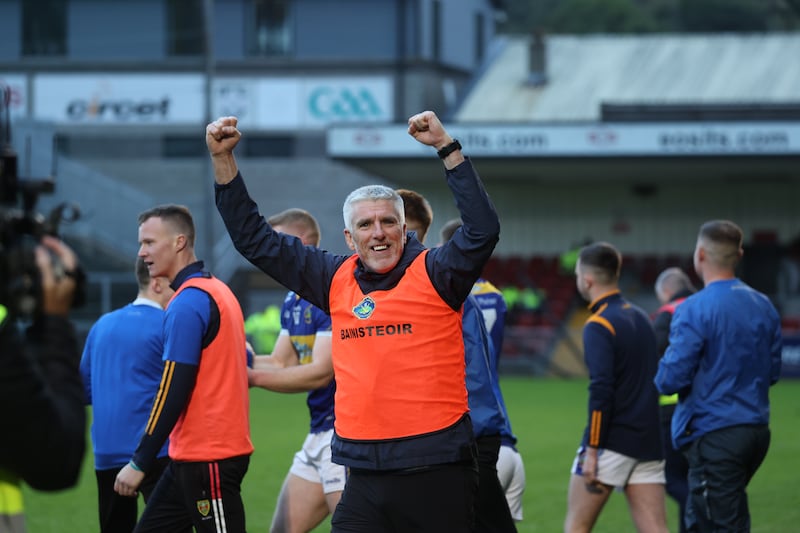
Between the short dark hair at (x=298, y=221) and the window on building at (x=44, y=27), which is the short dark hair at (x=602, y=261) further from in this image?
the window on building at (x=44, y=27)

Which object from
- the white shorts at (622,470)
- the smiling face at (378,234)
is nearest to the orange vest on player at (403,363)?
the smiling face at (378,234)

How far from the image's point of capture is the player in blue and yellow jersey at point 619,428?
7.91m

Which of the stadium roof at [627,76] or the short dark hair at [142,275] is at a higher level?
the stadium roof at [627,76]

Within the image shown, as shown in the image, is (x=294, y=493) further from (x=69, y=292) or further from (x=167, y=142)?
(x=167, y=142)

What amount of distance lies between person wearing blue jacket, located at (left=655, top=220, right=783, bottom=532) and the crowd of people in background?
0.04 ft

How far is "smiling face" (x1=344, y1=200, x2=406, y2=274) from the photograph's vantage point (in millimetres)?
5477

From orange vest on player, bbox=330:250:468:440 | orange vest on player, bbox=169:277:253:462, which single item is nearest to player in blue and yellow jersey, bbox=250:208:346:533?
orange vest on player, bbox=169:277:253:462

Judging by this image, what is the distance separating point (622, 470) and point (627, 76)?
29.9 meters

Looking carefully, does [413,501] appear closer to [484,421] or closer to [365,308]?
[365,308]

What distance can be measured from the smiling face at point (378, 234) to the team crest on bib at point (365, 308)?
0.45 ft

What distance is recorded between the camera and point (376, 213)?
552 centimetres

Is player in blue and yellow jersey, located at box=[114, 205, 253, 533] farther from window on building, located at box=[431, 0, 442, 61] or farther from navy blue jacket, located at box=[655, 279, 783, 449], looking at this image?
window on building, located at box=[431, 0, 442, 61]

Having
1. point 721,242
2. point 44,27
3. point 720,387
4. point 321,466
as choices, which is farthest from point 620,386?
point 44,27

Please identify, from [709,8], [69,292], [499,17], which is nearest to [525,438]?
[69,292]
